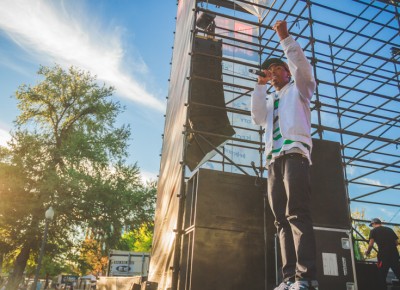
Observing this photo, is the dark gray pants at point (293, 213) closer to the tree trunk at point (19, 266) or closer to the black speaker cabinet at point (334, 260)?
the black speaker cabinet at point (334, 260)

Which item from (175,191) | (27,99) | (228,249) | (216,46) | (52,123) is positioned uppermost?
(27,99)

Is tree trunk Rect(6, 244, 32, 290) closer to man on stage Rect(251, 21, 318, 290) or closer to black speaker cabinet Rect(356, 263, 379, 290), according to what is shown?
black speaker cabinet Rect(356, 263, 379, 290)

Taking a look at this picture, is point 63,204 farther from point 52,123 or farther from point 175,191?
point 175,191

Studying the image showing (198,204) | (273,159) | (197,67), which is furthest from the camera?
(197,67)

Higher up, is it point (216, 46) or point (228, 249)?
point (216, 46)

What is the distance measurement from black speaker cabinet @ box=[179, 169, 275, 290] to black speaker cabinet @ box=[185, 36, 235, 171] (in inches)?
54.1

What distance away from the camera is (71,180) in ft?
53.6

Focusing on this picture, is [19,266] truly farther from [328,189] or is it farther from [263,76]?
[263,76]

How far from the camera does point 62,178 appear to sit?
1638cm

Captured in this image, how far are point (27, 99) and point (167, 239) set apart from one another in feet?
64.9

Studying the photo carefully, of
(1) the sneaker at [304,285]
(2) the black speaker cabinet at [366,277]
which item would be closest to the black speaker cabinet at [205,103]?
(2) the black speaker cabinet at [366,277]

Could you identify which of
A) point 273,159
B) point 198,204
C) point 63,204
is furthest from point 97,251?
point 273,159

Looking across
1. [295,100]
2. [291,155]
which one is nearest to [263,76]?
[295,100]

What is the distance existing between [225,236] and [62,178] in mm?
15034
